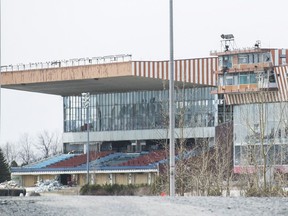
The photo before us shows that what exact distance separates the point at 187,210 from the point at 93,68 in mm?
53368

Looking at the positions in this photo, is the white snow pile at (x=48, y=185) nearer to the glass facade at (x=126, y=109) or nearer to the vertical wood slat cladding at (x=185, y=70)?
the glass facade at (x=126, y=109)

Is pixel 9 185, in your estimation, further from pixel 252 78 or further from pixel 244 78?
pixel 252 78

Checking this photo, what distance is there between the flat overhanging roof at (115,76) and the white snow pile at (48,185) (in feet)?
28.5

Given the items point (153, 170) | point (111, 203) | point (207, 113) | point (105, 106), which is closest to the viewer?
point (111, 203)

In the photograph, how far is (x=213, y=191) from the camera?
3053cm

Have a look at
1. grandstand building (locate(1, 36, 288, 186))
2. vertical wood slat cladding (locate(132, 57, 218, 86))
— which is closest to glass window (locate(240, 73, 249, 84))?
grandstand building (locate(1, 36, 288, 186))

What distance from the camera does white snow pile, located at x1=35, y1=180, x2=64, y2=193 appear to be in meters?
65.1

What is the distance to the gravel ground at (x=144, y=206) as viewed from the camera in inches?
603

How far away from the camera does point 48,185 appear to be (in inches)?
2692

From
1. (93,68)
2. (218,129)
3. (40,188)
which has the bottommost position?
(40,188)

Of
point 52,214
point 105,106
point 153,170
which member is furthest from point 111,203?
point 105,106

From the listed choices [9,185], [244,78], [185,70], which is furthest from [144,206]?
[185,70]

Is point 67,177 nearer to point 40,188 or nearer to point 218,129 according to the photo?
point 40,188

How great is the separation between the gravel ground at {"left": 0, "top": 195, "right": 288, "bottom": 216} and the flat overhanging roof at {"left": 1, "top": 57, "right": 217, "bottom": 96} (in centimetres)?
4662
